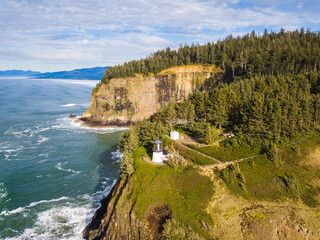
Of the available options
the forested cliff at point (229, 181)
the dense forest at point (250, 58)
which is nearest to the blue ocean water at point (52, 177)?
the forested cliff at point (229, 181)

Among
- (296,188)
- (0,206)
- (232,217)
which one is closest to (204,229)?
(232,217)

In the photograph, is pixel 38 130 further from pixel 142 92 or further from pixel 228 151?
pixel 228 151

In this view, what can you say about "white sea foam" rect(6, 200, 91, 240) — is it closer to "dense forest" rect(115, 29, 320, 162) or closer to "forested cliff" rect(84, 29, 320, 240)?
"forested cliff" rect(84, 29, 320, 240)

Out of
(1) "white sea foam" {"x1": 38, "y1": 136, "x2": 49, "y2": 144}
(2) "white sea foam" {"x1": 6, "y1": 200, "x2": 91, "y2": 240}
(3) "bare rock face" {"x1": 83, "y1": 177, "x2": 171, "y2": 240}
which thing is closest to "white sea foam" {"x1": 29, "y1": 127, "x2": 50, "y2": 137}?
(1) "white sea foam" {"x1": 38, "y1": 136, "x2": 49, "y2": 144}

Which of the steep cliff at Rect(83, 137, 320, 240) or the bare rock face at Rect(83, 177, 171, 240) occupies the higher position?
the steep cliff at Rect(83, 137, 320, 240)

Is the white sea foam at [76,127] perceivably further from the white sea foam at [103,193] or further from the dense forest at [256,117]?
the white sea foam at [103,193]

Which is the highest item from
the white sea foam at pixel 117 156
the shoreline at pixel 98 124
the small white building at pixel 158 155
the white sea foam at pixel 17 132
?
the small white building at pixel 158 155

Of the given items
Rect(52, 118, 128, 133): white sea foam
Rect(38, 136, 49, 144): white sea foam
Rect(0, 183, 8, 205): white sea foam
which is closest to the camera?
Rect(0, 183, 8, 205): white sea foam

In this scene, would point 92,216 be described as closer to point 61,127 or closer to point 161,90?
point 61,127
